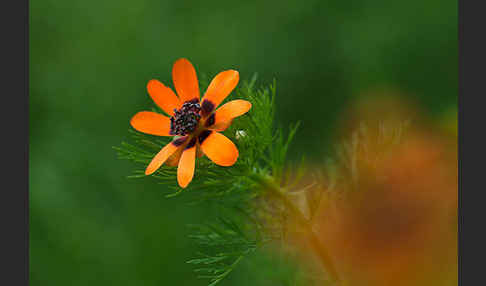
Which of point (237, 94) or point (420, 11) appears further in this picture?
point (420, 11)

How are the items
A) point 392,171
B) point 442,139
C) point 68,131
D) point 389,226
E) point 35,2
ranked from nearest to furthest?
point 389,226
point 392,171
point 442,139
point 68,131
point 35,2

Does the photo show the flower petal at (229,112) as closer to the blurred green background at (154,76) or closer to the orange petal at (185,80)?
the orange petal at (185,80)

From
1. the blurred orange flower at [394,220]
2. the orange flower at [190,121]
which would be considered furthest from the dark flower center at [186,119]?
the blurred orange flower at [394,220]

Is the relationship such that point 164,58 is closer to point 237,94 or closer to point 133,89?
point 133,89

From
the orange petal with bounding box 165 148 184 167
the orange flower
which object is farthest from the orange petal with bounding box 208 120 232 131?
the orange petal with bounding box 165 148 184 167

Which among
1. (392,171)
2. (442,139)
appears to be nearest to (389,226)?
(392,171)

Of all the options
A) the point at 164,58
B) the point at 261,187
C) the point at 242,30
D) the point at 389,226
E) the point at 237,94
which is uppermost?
the point at 242,30

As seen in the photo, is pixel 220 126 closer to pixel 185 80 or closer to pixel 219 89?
pixel 219 89
